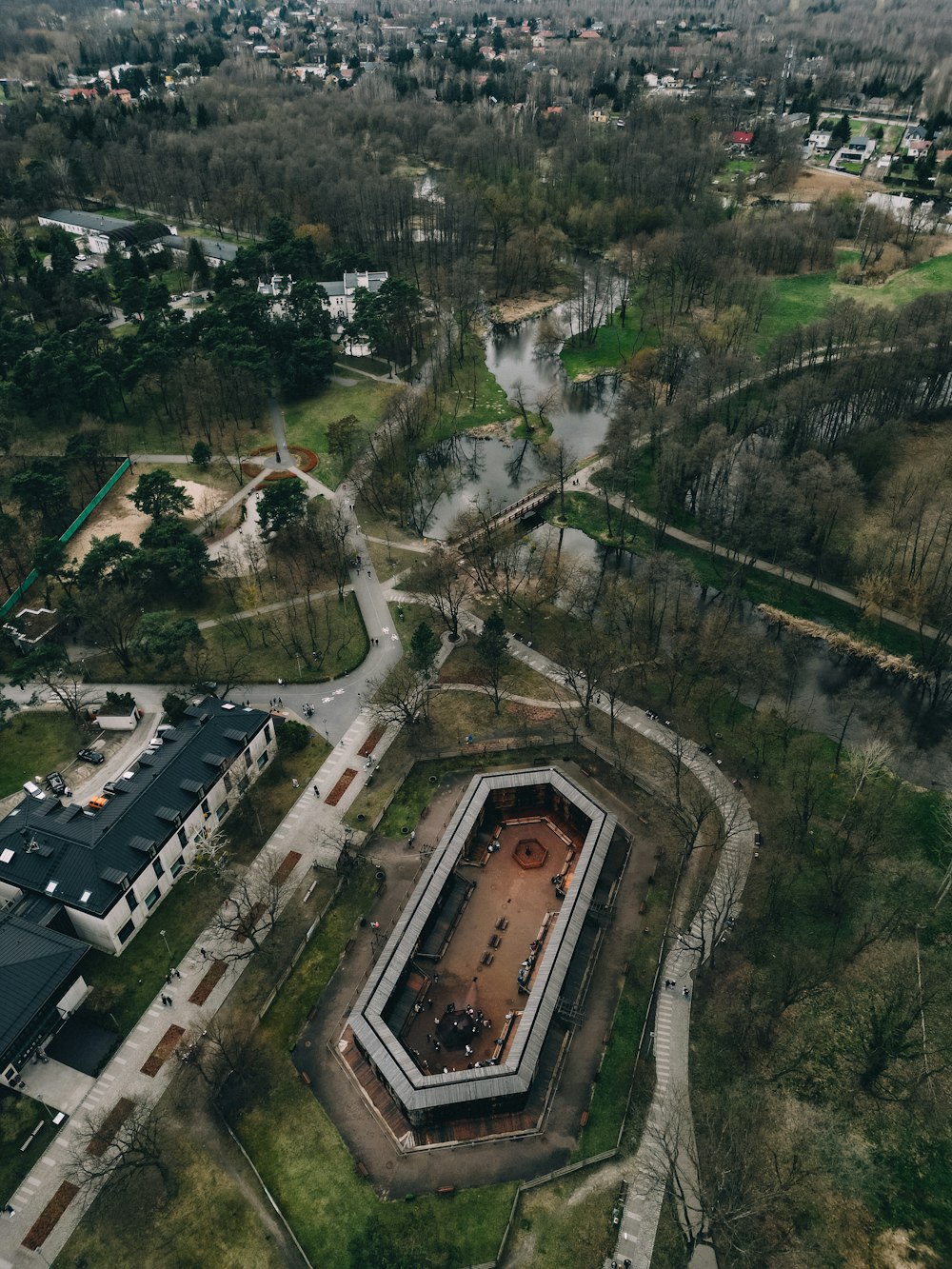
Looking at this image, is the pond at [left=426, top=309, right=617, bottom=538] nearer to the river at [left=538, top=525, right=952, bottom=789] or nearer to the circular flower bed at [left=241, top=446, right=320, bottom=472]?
the circular flower bed at [left=241, top=446, right=320, bottom=472]

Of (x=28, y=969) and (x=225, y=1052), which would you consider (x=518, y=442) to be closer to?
(x=225, y=1052)

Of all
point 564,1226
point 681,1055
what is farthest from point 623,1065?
point 564,1226

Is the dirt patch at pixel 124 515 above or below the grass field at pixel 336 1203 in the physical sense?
above

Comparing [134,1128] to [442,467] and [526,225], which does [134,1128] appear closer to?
[442,467]

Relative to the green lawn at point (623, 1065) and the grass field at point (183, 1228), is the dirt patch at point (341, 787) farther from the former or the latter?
the green lawn at point (623, 1065)

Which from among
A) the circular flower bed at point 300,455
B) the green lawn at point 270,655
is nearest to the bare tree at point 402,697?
the green lawn at point 270,655

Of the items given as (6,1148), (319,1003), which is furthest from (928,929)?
(6,1148)

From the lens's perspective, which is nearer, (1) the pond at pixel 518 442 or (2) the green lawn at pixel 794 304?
(1) the pond at pixel 518 442
